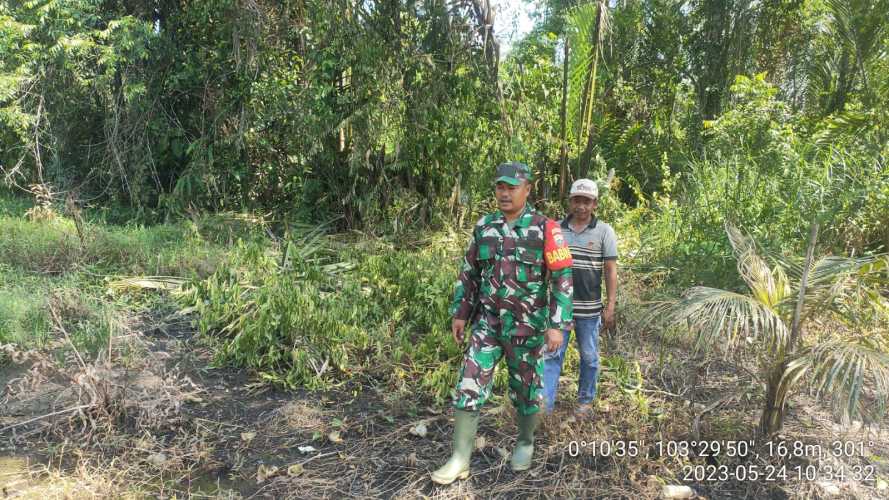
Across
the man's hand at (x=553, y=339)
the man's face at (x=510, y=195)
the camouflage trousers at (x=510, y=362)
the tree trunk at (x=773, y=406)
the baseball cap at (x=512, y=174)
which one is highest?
the baseball cap at (x=512, y=174)

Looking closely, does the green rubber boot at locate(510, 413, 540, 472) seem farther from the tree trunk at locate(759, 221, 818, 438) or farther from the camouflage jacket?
the tree trunk at locate(759, 221, 818, 438)

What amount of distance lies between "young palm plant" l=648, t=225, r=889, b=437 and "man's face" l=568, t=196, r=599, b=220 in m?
0.65

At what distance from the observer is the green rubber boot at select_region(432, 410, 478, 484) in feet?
10.0

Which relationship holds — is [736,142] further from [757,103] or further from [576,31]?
[576,31]

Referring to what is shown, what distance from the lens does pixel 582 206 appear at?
11.6 feet

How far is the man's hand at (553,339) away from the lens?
3.02 metres

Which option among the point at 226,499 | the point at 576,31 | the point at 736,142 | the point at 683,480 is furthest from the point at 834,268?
the point at 576,31

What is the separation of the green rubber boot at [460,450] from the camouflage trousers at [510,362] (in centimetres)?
11

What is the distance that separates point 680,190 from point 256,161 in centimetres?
538

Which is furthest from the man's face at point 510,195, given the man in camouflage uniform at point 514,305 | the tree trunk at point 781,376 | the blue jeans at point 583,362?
the tree trunk at point 781,376

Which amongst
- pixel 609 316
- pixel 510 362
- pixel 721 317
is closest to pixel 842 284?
pixel 721 317

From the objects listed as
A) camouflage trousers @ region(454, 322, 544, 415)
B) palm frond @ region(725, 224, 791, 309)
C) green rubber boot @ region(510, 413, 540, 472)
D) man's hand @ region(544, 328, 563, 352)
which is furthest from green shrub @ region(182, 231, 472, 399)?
palm frond @ region(725, 224, 791, 309)

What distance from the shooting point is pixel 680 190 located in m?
7.65

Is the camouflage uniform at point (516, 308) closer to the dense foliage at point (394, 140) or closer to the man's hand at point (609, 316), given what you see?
the man's hand at point (609, 316)
